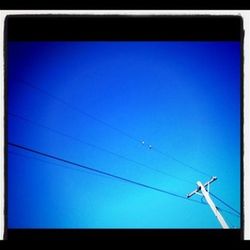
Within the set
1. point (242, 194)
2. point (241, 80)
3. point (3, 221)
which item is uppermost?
point (241, 80)

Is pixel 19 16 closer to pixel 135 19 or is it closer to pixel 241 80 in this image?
pixel 135 19

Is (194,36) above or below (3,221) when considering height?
above
